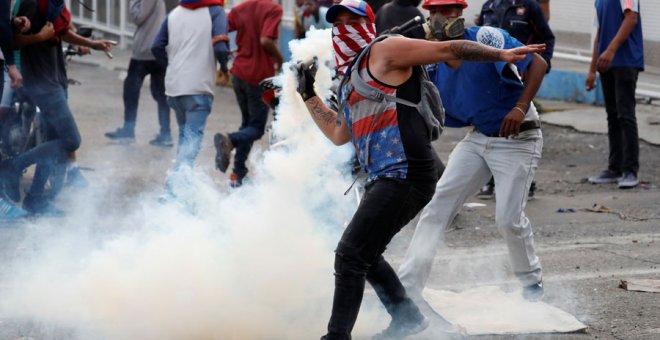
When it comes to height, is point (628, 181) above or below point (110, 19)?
above

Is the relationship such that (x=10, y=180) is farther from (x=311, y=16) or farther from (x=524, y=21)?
(x=524, y=21)

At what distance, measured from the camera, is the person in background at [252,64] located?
31.5 ft

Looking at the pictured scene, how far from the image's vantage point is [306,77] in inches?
208

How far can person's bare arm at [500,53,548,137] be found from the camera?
5.90m

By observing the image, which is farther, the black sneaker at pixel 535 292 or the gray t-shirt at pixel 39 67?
the gray t-shirt at pixel 39 67

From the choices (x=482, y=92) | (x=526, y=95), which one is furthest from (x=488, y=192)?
(x=526, y=95)

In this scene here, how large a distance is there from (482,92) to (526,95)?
28cm

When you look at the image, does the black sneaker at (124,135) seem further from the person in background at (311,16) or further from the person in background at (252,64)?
the person in background at (252,64)

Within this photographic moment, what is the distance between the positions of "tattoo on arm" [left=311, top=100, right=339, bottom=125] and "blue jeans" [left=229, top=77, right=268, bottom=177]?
4.09 m

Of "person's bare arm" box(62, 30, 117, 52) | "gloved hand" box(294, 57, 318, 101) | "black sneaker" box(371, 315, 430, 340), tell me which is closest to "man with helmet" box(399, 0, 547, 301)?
"black sneaker" box(371, 315, 430, 340)

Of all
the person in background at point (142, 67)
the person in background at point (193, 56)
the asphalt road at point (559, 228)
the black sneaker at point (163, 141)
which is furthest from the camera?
the person in background at point (142, 67)

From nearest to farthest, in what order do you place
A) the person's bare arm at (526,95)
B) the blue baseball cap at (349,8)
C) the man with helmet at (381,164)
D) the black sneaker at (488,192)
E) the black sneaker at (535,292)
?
the man with helmet at (381,164) → the blue baseball cap at (349,8) → the person's bare arm at (526,95) → the black sneaker at (535,292) → the black sneaker at (488,192)

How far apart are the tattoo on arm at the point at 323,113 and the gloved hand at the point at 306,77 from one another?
0.18 ft

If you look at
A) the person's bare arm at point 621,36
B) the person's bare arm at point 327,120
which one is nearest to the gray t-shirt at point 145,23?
the person's bare arm at point 621,36
